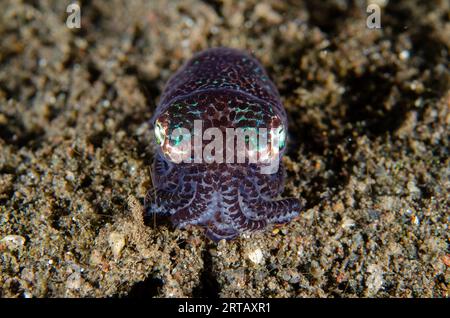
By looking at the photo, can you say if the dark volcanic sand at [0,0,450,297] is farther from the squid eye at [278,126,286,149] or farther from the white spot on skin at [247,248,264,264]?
the squid eye at [278,126,286,149]

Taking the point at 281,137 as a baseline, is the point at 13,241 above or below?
below

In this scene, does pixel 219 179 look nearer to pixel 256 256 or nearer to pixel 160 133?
pixel 160 133

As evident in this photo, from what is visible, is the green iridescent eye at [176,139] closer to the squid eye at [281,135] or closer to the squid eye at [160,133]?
the squid eye at [160,133]

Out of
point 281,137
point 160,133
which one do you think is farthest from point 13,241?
point 281,137

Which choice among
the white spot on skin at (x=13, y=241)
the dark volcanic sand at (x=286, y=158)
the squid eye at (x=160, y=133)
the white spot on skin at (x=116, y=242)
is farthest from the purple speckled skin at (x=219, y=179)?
the white spot on skin at (x=13, y=241)

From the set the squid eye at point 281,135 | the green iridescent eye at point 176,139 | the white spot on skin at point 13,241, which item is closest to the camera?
the green iridescent eye at point 176,139
